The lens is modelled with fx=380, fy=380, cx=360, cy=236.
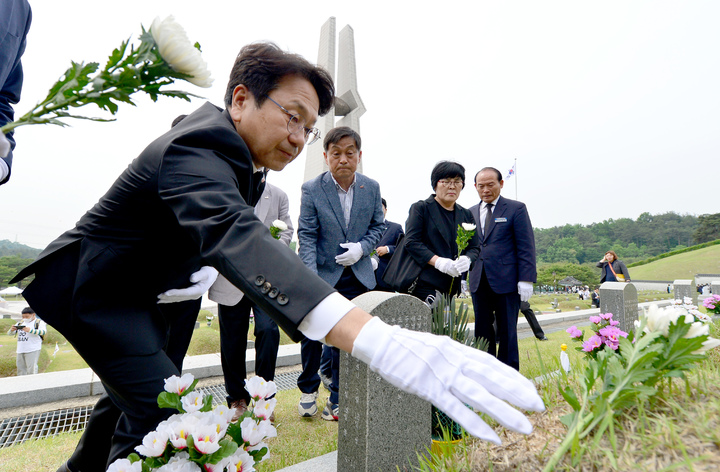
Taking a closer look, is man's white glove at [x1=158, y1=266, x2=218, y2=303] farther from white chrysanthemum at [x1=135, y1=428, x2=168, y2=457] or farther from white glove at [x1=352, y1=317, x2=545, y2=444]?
white glove at [x1=352, y1=317, x2=545, y2=444]

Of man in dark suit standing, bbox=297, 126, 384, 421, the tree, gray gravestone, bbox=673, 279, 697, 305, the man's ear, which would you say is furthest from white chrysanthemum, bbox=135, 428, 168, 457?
the tree

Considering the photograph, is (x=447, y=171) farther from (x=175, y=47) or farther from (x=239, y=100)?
(x=175, y=47)

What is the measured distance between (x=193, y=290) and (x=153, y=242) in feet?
1.59

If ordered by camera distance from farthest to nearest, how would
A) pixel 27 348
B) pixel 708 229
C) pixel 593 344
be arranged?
pixel 708 229 < pixel 27 348 < pixel 593 344

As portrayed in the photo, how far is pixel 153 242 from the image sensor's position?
1.52 m

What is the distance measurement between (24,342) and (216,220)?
672 cm

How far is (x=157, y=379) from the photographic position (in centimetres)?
145

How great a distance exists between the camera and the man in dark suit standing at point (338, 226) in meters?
3.55

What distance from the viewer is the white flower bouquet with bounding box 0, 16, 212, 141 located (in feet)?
2.28

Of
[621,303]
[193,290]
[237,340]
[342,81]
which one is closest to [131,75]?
[193,290]

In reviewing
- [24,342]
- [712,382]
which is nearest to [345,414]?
[712,382]

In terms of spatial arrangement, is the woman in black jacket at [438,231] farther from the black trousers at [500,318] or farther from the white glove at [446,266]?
the black trousers at [500,318]

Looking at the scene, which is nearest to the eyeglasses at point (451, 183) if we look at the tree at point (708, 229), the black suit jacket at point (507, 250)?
the black suit jacket at point (507, 250)

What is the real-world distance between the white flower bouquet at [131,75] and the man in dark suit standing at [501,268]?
155 inches
